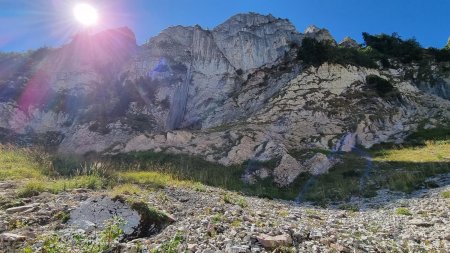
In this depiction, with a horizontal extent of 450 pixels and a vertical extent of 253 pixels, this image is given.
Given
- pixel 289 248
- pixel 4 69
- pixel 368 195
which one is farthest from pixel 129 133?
pixel 289 248

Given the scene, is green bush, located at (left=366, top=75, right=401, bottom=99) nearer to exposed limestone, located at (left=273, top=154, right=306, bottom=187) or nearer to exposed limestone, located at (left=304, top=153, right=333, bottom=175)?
exposed limestone, located at (left=304, top=153, right=333, bottom=175)

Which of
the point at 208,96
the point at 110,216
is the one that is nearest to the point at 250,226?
the point at 110,216

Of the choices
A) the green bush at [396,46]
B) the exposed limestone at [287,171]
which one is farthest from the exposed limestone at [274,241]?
the green bush at [396,46]

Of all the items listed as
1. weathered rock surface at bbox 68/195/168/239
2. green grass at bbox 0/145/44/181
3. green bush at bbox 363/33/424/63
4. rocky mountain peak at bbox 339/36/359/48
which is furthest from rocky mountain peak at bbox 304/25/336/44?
weathered rock surface at bbox 68/195/168/239

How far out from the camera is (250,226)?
33.2 ft

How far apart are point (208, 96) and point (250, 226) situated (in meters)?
41.6

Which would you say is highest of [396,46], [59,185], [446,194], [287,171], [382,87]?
[396,46]

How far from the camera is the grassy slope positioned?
16702mm

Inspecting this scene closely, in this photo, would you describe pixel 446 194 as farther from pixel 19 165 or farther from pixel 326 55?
pixel 326 55

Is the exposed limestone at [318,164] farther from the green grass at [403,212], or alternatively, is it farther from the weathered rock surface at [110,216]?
the weathered rock surface at [110,216]

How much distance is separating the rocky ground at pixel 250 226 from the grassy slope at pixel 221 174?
220cm

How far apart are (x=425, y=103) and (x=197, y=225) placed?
38463 millimetres

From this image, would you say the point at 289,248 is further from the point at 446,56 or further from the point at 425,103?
the point at 446,56

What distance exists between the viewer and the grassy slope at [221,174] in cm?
1670
